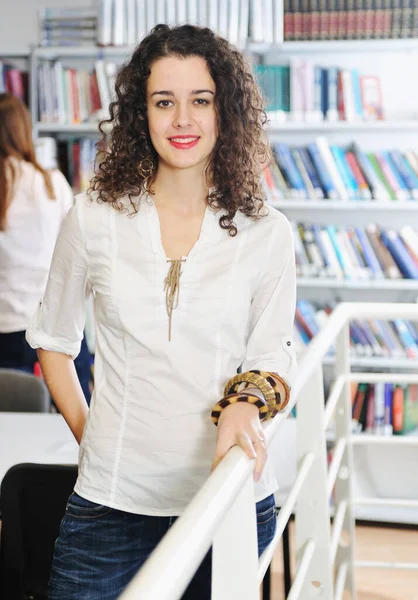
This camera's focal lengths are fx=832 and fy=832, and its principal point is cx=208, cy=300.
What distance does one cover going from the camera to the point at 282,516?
1.14 metres

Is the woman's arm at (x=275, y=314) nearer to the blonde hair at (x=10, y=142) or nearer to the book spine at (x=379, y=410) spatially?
the blonde hair at (x=10, y=142)

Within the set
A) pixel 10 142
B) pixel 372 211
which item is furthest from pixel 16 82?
pixel 372 211

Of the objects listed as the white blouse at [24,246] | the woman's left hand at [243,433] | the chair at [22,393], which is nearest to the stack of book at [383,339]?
the white blouse at [24,246]

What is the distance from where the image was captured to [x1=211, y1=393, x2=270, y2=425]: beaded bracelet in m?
1.04

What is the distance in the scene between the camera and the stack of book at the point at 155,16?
142 inches

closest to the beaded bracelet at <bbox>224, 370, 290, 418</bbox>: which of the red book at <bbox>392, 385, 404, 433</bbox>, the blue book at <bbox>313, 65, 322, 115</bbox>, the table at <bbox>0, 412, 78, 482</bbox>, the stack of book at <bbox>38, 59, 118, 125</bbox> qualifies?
the table at <bbox>0, 412, 78, 482</bbox>

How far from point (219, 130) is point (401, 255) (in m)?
2.47

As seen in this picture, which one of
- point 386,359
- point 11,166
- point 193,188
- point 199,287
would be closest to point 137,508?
point 199,287

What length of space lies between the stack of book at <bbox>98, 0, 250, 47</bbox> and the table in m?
2.09

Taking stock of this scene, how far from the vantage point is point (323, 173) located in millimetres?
3582

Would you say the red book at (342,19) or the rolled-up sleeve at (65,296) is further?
the red book at (342,19)

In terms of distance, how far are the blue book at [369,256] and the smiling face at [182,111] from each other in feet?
8.07

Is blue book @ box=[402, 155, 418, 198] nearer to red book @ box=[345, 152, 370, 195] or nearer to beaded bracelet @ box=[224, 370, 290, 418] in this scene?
red book @ box=[345, 152, 370, 195]

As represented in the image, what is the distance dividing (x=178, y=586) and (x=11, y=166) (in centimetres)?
236
